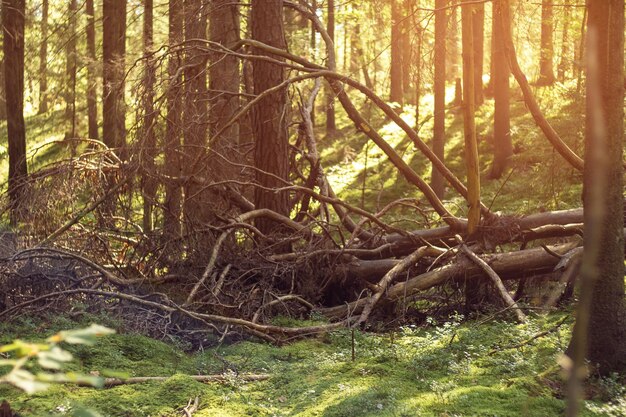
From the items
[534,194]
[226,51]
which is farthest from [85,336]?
[534,194]

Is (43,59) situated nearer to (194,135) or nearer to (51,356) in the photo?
(194,135)

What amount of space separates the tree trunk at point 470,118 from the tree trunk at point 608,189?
284 cm

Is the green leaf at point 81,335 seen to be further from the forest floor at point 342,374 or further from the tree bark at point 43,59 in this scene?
the tree bark at point 43,59

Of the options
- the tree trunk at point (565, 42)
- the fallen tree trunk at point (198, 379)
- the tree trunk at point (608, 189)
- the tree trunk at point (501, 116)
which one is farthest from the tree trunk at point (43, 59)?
the tree trunk at point (608, 189)

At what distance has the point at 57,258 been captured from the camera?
25.5ft

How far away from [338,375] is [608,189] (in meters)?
2.64

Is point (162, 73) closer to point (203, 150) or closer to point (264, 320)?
point (203, 150)

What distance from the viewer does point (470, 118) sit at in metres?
8.61

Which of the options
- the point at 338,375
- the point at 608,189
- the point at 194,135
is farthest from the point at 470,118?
the point at 338,375

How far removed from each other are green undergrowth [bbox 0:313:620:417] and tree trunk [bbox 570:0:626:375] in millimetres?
387

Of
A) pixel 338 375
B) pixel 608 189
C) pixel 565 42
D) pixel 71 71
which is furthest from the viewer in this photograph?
pixel 71 71

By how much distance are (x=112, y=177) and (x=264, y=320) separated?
3.45 meters

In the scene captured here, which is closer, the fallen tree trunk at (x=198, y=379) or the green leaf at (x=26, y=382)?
the green leaf at (x=26, y=382)

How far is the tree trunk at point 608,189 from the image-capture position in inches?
216
